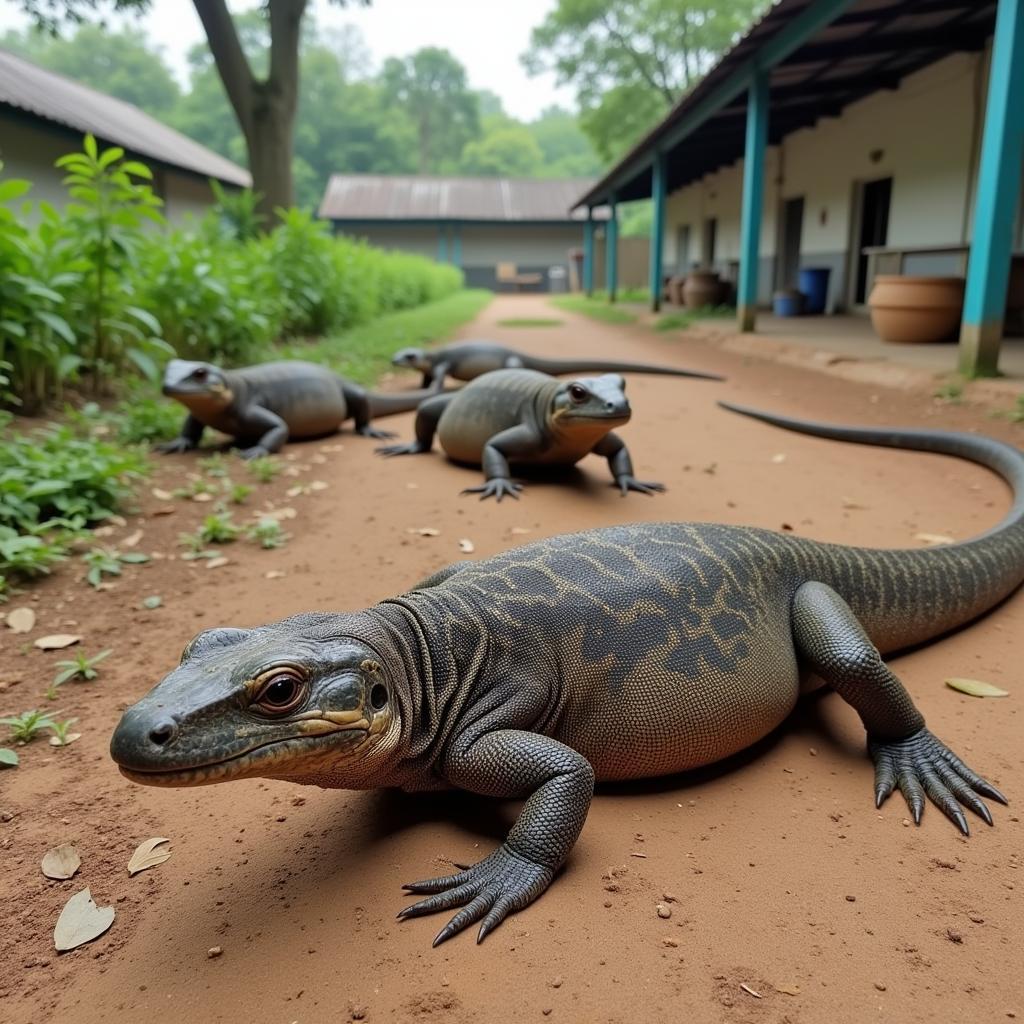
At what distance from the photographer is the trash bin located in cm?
5050

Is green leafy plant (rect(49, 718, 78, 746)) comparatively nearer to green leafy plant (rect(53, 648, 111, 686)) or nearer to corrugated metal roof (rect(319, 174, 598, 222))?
green leafy plant (rect(53, 648, 111, 686))

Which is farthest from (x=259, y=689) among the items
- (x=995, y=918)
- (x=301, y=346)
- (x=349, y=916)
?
(x=301, y=346)

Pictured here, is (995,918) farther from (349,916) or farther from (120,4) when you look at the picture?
(120,4)

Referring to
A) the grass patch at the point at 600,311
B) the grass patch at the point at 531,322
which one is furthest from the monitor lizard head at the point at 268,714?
the grass patch at the point at 600,311

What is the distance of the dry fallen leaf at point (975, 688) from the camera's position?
3227mm

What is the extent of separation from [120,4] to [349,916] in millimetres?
22033

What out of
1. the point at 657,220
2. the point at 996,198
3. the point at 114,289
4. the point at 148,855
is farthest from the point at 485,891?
the point at 657,220

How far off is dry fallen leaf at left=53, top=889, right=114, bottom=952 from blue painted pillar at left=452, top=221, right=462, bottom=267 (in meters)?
49.7

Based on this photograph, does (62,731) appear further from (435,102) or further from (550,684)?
(435,102)

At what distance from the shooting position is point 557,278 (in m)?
50.8

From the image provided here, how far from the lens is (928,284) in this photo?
11352 millimetres

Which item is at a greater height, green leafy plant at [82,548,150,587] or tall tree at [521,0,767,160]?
tall tree at [521,0,767,160]

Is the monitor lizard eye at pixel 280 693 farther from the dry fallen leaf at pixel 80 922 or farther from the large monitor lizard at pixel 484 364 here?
the large monitor lizard at pixel 484 364

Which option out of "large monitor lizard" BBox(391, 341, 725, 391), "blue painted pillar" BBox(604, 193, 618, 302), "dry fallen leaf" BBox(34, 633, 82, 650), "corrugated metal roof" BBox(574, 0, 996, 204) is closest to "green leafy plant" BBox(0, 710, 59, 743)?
"dry fallen leaf" BBox(34, 633, 82, 650)
